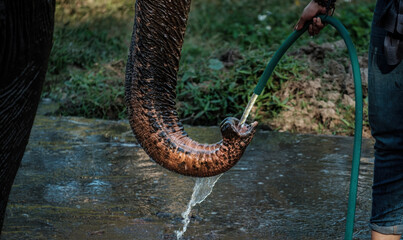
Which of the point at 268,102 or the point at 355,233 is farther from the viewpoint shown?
the point at 268,102

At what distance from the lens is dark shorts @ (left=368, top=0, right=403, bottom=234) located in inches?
92.0

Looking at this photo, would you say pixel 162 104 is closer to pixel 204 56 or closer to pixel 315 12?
pixel 315 12

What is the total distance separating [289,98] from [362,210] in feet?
8.83

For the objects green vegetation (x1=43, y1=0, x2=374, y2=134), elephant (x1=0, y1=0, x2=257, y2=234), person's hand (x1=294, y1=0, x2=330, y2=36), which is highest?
person's hand (x1=294, y1=0, x2=330, y2=36)

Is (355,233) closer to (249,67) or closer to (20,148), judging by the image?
(20,148)

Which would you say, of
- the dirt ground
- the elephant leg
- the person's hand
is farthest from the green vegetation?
the elephant leg

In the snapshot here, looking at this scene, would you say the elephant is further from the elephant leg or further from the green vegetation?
the green vegetation

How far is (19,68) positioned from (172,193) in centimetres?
214

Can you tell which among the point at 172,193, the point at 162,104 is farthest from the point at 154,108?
the point at 172,193

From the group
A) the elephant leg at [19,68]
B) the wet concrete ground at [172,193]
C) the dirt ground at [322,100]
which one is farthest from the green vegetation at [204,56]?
the elephant leg at [19,68]

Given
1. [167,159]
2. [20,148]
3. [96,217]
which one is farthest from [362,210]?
[20,148]

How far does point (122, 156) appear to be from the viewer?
4.87m

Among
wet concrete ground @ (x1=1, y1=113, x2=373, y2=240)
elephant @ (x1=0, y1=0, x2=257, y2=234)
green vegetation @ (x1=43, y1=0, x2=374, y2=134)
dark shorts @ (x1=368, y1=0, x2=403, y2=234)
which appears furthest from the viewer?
green vegetation @ (x1=43, y1=0, x2=374, y2=134)

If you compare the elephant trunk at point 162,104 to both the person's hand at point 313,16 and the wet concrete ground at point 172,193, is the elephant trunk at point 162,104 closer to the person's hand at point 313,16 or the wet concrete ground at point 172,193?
the person's hand at point 313,16
